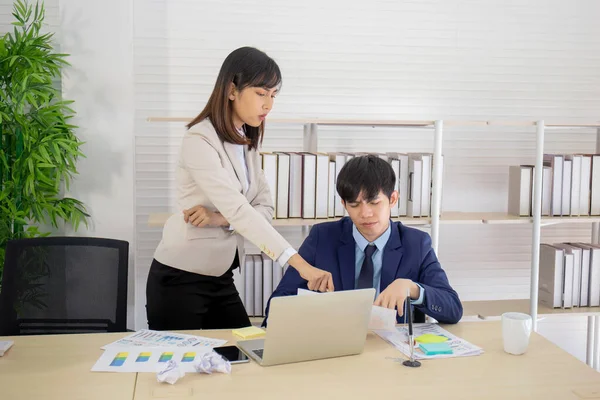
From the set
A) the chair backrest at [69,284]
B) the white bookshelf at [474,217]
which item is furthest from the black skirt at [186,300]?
the white bookshelf at [474,217]

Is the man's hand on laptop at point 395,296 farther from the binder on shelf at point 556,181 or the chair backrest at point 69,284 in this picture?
the binder on shelf at point 556,181

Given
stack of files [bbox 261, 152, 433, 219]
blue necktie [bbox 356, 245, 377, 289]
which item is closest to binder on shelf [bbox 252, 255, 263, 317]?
stack of files [bbox 261, 152, 433, 219]

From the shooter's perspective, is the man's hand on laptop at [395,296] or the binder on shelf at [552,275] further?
the binder on shelf at [552,275]

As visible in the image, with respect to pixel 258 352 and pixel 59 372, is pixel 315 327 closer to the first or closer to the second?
pixel 258 352

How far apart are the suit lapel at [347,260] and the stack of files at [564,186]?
1602mm

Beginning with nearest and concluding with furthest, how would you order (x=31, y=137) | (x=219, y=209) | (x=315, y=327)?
(x=315, y=327) < (x=219, y=209) < (x=31, y=137)

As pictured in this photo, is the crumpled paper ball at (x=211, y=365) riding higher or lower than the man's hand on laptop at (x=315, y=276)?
A: lower

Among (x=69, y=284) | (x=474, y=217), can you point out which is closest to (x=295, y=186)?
(x=474, y=217)

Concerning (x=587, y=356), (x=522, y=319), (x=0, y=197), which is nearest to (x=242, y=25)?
(x=0, y=197)

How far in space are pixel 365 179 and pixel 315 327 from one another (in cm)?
68

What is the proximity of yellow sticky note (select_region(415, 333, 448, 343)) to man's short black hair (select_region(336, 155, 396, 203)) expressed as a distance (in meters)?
0.49

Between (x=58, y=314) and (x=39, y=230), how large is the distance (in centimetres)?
148

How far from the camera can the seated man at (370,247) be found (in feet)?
7.52

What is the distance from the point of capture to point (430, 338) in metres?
2.01
